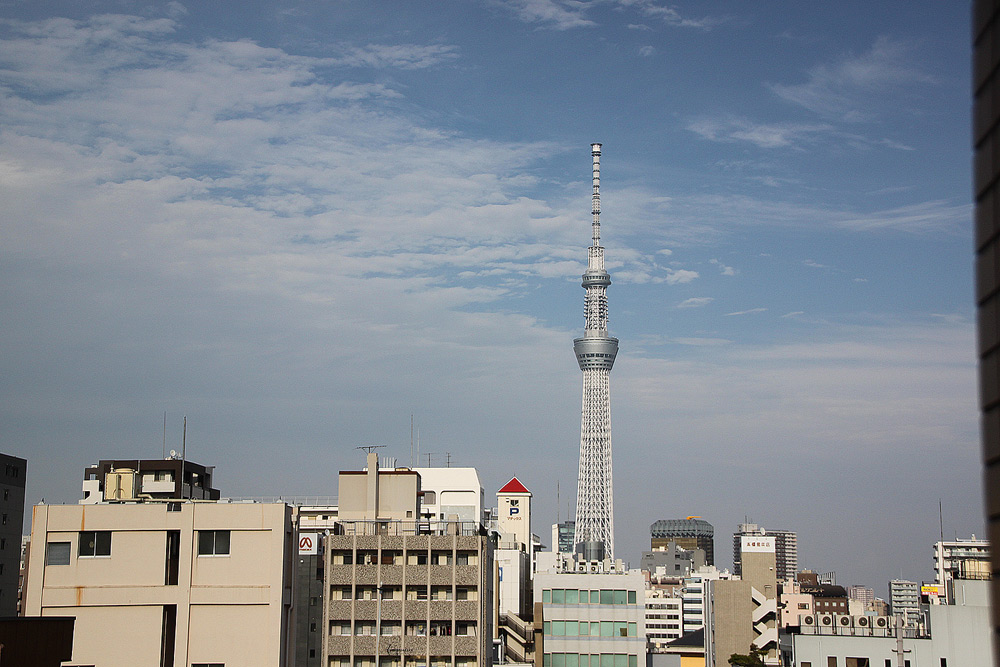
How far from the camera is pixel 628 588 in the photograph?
241ft

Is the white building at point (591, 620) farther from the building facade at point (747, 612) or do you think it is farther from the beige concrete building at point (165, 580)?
the beige concrete building at point (165, 580)

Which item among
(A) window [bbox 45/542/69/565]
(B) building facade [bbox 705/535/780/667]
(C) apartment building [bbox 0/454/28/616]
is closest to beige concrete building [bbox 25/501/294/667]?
(A) window [bbox 45/542/69/565]

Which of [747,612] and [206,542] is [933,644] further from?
[206,542]

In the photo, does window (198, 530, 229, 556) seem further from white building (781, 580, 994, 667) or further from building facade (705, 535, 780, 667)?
building facade (705, 535, 780, 667)

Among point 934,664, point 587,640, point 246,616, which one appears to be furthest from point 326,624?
point 934,664

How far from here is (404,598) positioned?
53969mm

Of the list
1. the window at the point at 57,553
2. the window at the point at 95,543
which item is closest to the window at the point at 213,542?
the window at the point at 95,543

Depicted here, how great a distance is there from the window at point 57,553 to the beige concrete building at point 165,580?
0.04 meters

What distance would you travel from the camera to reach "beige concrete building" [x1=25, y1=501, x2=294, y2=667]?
41.5 metres

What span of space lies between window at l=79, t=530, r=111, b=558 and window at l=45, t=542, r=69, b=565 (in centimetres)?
61

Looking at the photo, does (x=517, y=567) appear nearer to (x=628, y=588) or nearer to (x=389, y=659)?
(x=628, y=588)

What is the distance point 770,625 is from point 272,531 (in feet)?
201

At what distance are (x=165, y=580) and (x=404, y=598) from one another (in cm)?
1462

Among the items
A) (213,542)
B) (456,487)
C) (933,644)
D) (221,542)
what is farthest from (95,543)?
(456,487)
